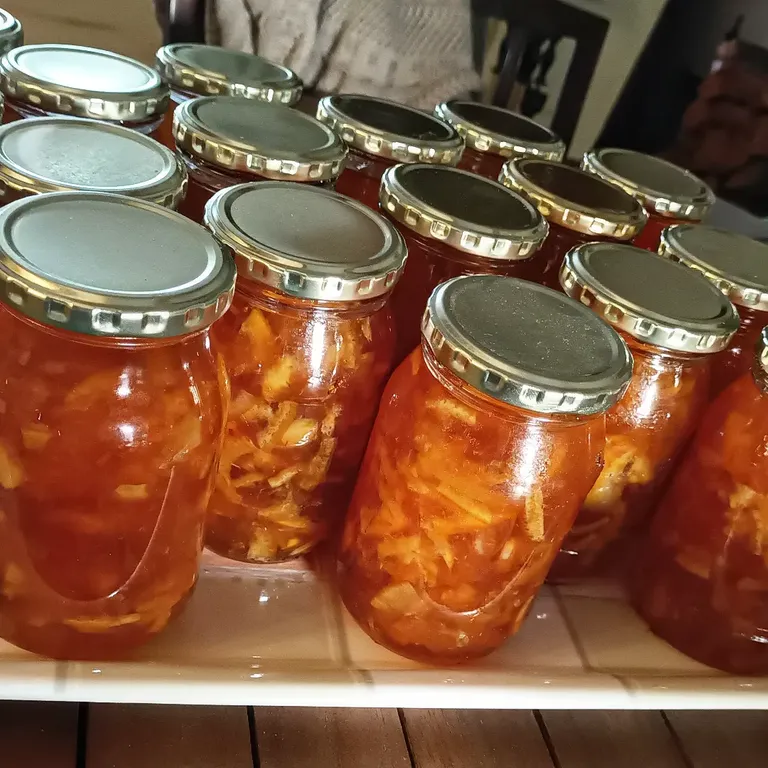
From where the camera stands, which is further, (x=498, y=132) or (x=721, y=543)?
(x=498, y=132)

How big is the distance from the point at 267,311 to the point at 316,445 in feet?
0.37

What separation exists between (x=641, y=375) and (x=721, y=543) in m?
0.14

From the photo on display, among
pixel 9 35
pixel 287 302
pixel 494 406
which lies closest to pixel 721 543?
pixel 494 406

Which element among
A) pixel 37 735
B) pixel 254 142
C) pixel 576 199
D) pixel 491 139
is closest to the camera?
pixel 37 735

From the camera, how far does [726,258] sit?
697 mm

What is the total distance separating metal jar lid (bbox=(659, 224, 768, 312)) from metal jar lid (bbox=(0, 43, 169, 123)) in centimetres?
46

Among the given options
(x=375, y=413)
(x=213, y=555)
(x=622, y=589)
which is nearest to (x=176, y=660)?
(x=213, y=555)

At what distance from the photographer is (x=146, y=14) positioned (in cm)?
113

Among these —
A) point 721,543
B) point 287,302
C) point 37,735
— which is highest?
point 287,302

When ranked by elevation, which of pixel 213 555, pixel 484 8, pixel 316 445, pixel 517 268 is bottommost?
pixel 213 555

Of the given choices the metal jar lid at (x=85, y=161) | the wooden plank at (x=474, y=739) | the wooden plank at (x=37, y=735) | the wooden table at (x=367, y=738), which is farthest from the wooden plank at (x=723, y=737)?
the metal jar lid at (x=85, y=161)

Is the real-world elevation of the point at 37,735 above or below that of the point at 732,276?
below

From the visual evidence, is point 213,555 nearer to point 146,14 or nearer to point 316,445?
point 316,445

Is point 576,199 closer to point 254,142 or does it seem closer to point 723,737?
point 254,142
